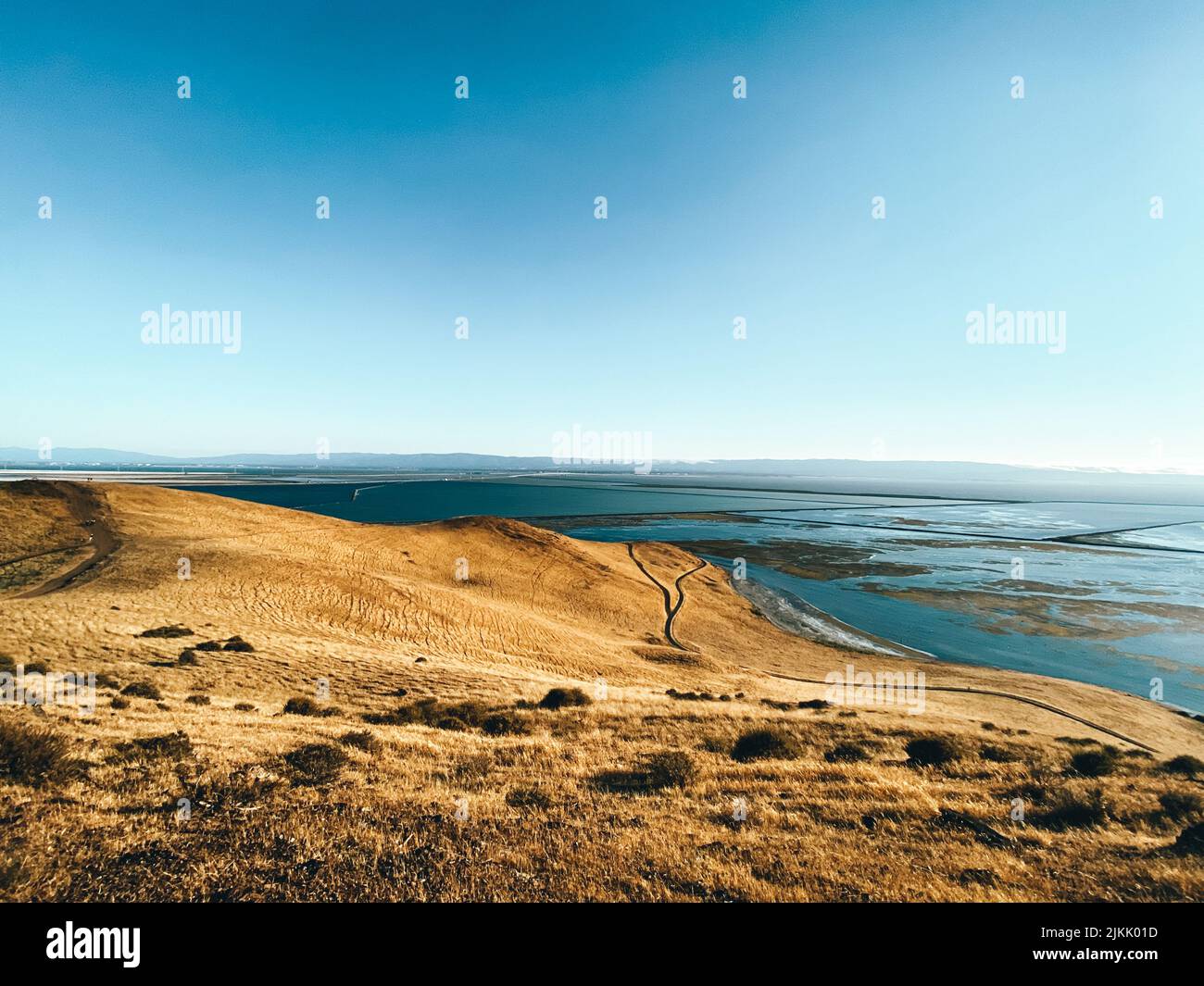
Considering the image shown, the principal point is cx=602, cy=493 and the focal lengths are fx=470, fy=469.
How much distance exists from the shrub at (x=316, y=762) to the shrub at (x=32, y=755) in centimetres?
334

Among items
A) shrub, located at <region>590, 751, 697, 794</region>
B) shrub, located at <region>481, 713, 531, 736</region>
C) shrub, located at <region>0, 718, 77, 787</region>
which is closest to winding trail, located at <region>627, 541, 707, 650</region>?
shrub, located at <region>481, 713, 531, 736</region>

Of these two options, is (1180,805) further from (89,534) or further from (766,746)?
(89,534)

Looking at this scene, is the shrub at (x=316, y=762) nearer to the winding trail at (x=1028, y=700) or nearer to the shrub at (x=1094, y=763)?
the shrub at (x=1094, y=763)

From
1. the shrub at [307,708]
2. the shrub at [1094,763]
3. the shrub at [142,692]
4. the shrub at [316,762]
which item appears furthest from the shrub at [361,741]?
the shrub at [1094,763]

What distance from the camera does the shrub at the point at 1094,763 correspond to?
12.5m

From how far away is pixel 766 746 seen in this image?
1283 cm

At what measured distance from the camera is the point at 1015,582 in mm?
50281

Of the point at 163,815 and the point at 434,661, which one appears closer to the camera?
the point at 163,815

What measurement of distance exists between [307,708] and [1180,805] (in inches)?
862

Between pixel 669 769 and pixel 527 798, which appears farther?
pixel 669 769

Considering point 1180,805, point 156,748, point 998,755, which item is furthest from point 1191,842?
point 156,748
